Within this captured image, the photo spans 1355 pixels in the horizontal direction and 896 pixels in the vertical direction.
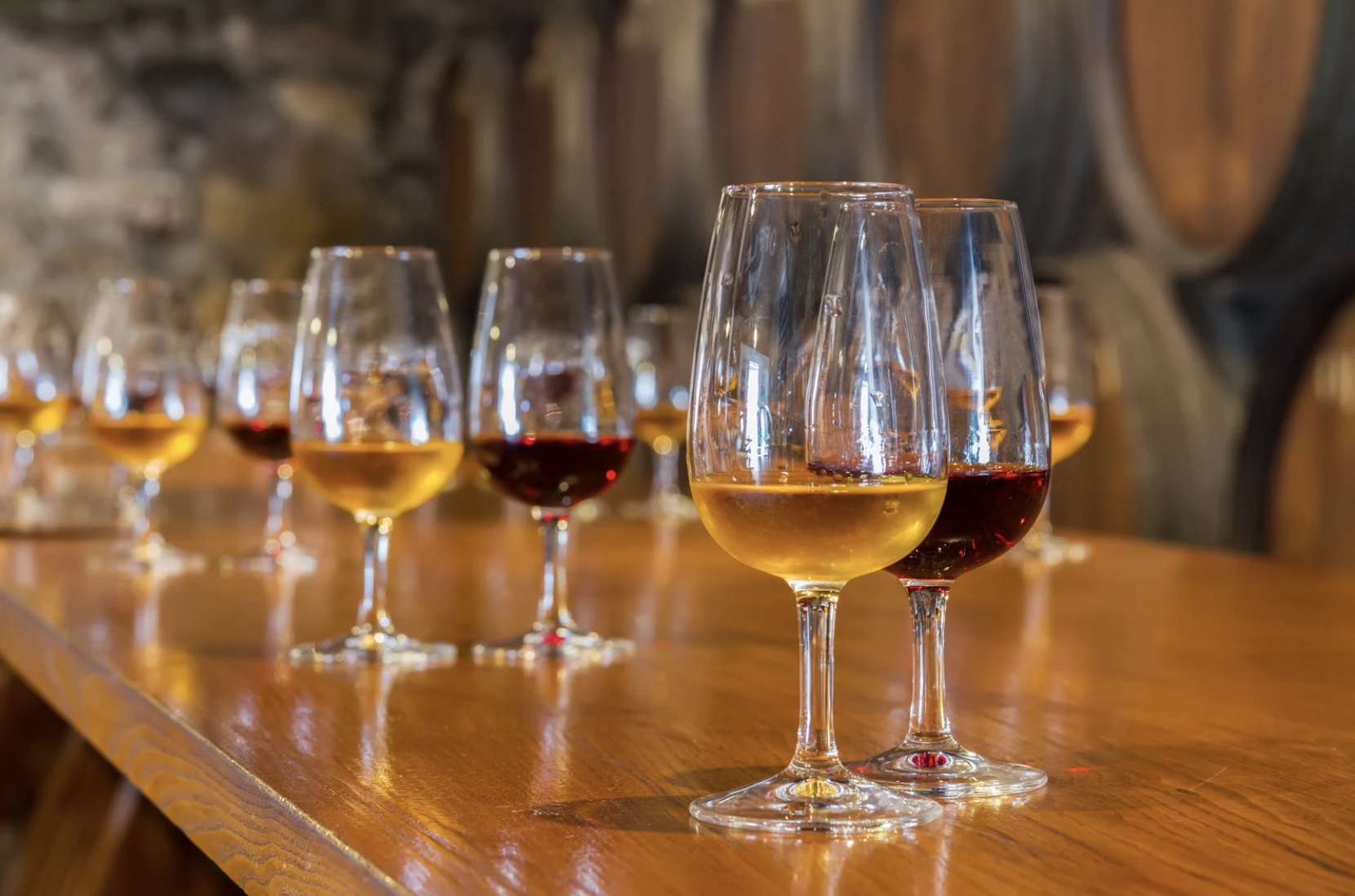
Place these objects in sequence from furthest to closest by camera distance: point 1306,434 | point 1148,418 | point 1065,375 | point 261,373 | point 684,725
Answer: point 1148,418, point 1306,434, point 1065,375, point 261,373, point 684,725

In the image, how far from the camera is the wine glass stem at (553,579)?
3.65ft

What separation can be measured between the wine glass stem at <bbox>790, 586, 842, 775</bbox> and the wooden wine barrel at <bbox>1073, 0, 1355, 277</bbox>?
5.14 feet

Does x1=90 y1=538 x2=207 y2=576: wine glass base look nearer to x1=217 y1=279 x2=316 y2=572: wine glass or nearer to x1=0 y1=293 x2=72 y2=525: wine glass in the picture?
x1=217 y1=279 x2=316 y2=572: wine glass

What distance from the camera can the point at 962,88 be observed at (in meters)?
2.76

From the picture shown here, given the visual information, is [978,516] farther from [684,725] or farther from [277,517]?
[277,517]

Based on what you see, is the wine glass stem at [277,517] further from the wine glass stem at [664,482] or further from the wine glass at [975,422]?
the wine glass at [975,422]

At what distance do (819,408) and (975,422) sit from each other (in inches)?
4.7

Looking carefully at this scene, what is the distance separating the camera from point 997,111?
8.78 feet

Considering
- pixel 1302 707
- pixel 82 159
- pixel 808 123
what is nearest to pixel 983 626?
pixel 1302 707

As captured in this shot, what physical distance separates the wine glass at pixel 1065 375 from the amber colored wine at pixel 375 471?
0.73 metres

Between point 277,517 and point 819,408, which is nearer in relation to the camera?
point 819,408

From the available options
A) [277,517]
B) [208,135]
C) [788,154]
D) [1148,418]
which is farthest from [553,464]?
[208,135]

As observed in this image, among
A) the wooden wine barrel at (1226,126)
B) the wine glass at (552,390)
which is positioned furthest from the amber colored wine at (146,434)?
the wooden wine barrel at (1226,126)

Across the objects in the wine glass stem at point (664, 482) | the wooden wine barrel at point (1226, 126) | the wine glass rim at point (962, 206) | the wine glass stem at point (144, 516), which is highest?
the wooden wine barrel at point (1226, 126)
